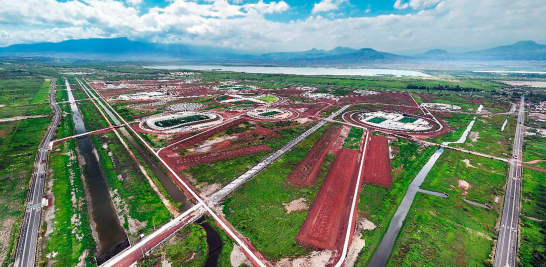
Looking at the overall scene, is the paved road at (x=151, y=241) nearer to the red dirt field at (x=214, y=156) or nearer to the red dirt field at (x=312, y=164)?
the red dirt field at (x=214, y=156)

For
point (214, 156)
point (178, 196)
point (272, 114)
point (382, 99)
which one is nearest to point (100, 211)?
point (178, 196)

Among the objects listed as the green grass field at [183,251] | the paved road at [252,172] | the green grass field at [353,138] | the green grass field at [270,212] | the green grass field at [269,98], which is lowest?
the green grass field at [183,251]

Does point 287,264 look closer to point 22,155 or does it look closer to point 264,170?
point 264,170

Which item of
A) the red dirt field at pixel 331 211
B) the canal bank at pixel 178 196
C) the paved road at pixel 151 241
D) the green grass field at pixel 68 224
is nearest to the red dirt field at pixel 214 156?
the canal bank at pixel 178 196

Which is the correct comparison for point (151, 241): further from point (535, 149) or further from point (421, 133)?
point (535, 149)

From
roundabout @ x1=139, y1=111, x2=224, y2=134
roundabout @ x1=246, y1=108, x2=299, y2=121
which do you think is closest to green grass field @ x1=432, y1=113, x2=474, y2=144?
roundabout @ x1=246, y1=108, x2=299, y2=121

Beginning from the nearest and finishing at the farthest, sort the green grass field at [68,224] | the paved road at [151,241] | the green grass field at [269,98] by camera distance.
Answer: the paved road at [151,241] → the green grass field at [68,224] → the green grass field at [269,98]
